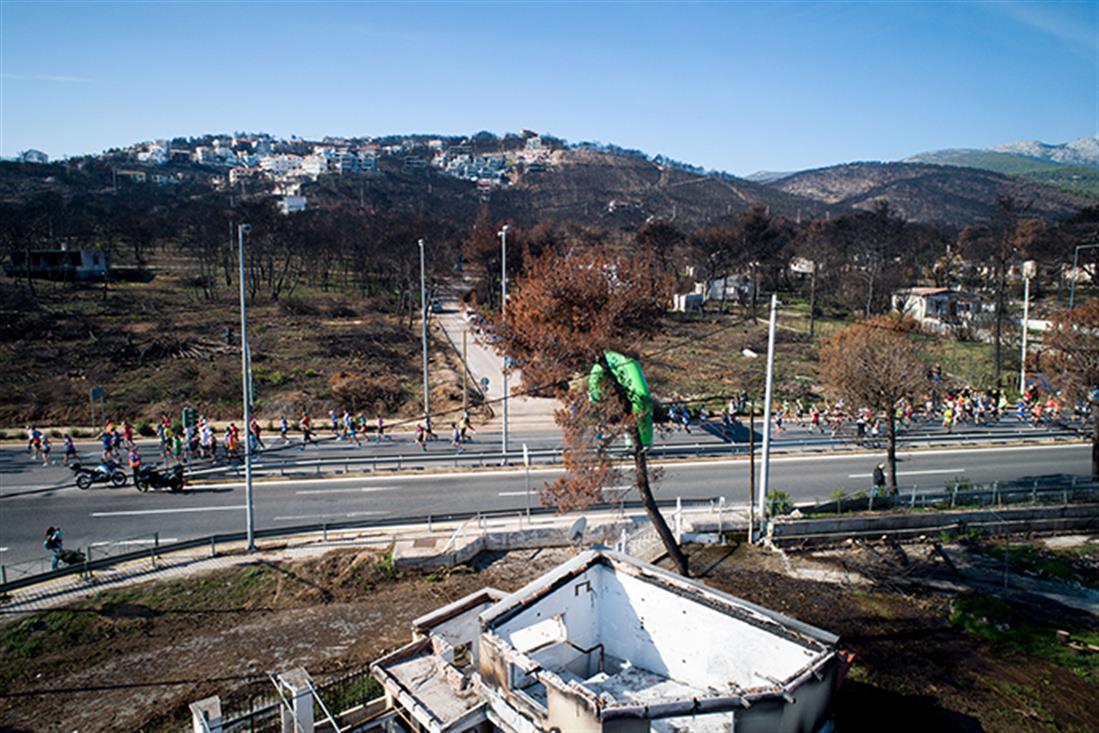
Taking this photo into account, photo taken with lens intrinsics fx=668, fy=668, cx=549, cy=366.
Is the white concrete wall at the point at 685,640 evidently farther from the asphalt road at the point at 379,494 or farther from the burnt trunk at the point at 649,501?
the asphalt road at the point at 379,494

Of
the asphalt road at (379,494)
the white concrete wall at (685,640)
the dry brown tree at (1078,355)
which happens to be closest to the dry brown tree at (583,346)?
the white concrete wall at (685,640)

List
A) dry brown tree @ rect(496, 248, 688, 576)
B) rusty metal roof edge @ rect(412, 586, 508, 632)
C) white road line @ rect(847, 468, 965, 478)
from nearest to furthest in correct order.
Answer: rusty metal roof edge @ rect(412, 586, 508, 632) < dry brown tree @ rect(496, 248, 688, 576) < white road line @ rect(847, 468, 965, 478)

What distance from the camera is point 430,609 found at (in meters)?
15.5

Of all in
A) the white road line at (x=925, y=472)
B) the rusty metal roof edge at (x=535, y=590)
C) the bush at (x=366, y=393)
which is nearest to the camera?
the rusty metal roof edge at (x=535, y=590)

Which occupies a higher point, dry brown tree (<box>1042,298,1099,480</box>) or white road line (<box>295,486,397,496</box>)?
dry brown tree (<box>1042,298,1099,480</box>)

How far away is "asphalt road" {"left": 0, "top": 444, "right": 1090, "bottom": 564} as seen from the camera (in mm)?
19766

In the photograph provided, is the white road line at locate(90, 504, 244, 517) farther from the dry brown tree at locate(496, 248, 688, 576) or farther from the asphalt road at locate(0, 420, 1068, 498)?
the dry brown tree at locate(496, 248, 688, 576)

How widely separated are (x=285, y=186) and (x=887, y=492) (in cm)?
15596

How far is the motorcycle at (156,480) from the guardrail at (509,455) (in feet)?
1.73

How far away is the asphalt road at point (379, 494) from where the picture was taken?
19.8 metres

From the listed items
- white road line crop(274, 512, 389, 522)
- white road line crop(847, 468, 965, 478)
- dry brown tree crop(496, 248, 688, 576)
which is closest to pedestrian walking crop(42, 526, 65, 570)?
white road line crop(274, 512, 389, 522)

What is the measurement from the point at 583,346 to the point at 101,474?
18.7 metres

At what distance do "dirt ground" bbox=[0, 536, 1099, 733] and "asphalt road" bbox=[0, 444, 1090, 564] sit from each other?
3586 mm

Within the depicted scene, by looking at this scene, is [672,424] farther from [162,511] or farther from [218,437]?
[162,511]
